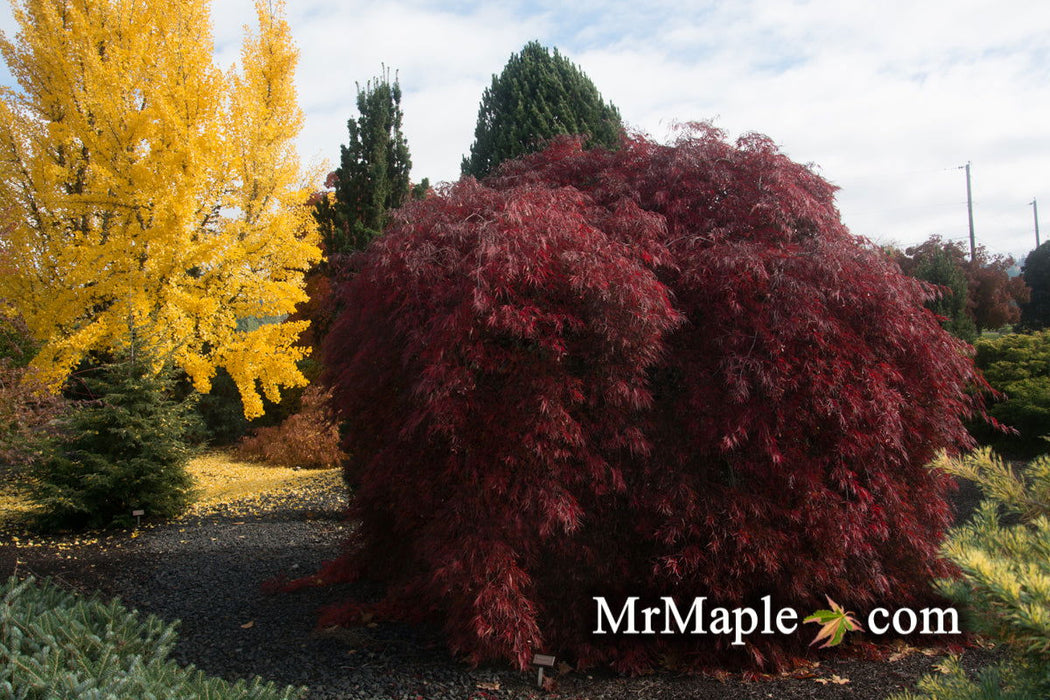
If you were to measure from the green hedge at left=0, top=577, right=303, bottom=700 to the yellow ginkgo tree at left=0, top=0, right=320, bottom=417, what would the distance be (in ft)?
14.5

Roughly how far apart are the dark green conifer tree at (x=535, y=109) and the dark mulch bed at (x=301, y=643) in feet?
13.6

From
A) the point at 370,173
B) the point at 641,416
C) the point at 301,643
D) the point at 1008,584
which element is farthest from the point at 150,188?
the point at 1008,584

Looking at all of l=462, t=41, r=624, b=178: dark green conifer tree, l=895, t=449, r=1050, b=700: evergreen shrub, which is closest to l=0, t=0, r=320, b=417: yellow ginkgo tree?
l=462, t=41, r=624, b=178: dark green conifer tree

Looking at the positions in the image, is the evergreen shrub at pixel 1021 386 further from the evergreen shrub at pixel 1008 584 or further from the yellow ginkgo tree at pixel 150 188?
the yellow ginkgo tree at pixel 150 188

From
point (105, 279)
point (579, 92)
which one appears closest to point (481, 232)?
point (579, 92)

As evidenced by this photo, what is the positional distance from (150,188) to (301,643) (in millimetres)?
6292

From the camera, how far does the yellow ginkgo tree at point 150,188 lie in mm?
8008

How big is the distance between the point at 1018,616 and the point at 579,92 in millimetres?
6487

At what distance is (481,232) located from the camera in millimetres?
3334

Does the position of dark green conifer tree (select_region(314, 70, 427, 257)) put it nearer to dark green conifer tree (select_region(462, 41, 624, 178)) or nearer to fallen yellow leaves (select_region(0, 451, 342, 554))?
dark green conifer tree (select_region(462, 41, 624, 178))

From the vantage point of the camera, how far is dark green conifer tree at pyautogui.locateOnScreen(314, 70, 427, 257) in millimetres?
8078

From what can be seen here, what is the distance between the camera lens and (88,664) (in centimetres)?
288

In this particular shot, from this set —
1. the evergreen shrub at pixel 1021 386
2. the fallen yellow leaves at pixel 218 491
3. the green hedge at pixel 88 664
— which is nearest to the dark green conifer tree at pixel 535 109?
the fallen yellow leaves at pixel 218 491

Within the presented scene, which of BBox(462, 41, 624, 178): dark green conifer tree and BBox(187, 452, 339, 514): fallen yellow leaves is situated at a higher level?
BBox(462, 41, 624, 178): dark green conifer tree
